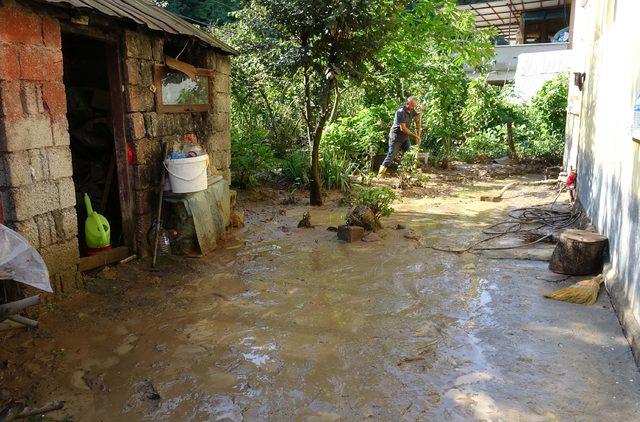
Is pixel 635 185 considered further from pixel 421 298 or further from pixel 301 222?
pixel 301 222

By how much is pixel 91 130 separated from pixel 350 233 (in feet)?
11.6

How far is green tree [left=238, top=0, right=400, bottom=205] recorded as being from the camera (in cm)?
784

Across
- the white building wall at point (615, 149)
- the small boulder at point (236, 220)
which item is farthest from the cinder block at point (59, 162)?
the white building wall at point (615, 149)

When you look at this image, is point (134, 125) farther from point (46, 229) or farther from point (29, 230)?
point (29, 230)

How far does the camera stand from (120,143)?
5.77 meters

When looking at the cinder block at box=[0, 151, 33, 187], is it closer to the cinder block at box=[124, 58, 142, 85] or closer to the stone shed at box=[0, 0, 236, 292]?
the stone shed at box=[0, 0, 236, 292]

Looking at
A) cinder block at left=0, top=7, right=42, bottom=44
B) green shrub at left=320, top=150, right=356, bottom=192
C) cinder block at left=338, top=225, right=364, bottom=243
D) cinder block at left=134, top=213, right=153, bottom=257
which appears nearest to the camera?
cinder block at left=0, top=7, right=42, bottom=44

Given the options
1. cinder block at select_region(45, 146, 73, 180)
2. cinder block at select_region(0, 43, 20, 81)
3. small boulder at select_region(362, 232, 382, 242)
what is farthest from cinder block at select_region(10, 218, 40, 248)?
small boulder at select_region(362, 232, 382, 242)

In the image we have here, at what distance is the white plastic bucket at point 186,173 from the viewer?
19.6 ft

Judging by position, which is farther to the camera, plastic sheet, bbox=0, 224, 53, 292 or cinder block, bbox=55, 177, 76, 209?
cinder block, bbox=55, 177, 76, 209

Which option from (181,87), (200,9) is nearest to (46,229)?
(181,87)

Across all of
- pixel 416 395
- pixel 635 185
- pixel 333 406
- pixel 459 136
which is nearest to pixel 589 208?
pixel 635 185

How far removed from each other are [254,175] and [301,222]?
9.33ft

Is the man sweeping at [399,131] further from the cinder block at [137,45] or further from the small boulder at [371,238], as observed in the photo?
the cinder block at [137,45]
